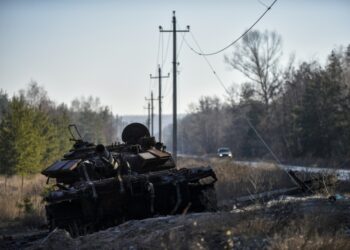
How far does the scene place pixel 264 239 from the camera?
7043 millimetres

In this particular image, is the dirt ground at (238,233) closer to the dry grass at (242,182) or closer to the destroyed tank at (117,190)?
the destroyed tank at (117,190)

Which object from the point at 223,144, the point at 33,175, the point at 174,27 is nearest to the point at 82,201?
the point at 174,27

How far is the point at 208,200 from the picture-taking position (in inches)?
481

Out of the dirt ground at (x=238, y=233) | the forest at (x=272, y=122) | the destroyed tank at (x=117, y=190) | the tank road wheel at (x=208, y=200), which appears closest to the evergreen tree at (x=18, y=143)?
the forest at (x=272, y=122)

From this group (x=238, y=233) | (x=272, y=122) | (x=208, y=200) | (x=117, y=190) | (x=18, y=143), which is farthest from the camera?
(x=272, y=122)

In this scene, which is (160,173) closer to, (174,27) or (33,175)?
(174,27)

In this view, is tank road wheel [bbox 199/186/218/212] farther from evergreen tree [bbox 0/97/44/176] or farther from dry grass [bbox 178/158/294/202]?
evergreen tree [bbox 0/97/44/176]

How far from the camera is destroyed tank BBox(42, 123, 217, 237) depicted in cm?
1118

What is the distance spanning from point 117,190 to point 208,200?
2243mm

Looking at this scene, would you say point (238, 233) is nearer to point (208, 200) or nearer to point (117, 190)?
point (117, 190)

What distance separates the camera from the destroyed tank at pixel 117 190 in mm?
11180

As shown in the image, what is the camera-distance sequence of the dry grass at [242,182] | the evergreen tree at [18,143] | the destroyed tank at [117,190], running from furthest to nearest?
the evergreen tree at [18,143] → the dry grass at [242,182] → the destroyed tank at [117,190]

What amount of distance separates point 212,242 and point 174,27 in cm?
2126

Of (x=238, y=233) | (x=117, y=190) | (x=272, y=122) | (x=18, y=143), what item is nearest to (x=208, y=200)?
(x=117, y=190)
